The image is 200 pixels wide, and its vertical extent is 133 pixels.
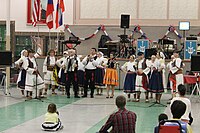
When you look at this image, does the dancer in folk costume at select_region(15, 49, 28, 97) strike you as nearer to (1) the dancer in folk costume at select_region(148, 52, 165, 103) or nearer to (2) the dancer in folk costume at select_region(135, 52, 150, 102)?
(2) the dancer in folk costume at select_region(135, 52, 150, 102)

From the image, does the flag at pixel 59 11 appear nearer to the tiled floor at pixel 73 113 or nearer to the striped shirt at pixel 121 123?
the tiled floor at pixel 73 113

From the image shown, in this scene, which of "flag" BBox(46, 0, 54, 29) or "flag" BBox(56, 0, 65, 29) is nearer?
"flag" BBox(46, 0, 54, 29)

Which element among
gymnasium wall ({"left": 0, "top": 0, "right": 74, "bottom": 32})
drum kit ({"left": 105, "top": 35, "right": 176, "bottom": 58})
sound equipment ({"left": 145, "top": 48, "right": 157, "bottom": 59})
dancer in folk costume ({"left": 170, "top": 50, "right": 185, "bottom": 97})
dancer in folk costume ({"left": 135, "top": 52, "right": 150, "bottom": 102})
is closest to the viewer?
dancer in folk costume ({"left": 170, "top": 50, "right": 185, "bottom": 97})

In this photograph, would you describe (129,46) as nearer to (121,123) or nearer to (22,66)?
(22,66)

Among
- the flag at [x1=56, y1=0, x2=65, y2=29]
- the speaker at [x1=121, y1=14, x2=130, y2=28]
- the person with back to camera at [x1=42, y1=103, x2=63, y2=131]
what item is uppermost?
the flag at [x1=56, y1=0, x2=65, y2=29]

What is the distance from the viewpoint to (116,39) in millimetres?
24172

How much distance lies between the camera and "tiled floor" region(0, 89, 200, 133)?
34.9 feet

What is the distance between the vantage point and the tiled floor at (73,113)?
34.9ft

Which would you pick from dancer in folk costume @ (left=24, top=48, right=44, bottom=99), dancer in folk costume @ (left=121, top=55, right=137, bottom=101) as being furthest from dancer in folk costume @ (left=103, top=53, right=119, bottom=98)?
dancer in folk costume @ (left=24, top=48, right=44, bottom=99)

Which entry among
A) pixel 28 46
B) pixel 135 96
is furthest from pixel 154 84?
pixel 28 46

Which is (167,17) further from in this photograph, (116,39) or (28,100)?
(28,100)

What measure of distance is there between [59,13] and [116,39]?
3317 millimetres

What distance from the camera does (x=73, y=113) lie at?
42.7 feet

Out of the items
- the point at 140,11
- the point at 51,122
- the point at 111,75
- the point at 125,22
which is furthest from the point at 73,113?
the point at 140,11
